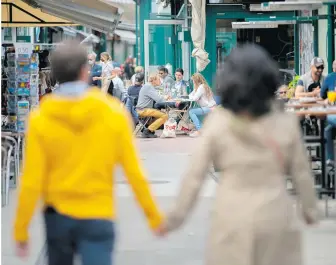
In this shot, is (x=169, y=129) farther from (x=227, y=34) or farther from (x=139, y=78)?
(x=227, y=34)

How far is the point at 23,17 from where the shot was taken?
65.3 ft

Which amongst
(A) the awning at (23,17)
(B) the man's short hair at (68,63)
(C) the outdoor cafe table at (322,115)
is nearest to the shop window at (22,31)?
(A) the awning at (23,17)

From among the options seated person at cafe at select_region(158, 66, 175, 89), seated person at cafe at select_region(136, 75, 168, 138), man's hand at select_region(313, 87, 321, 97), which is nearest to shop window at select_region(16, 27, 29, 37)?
seated person at cafe at select_region(158, 66, 175, 89)

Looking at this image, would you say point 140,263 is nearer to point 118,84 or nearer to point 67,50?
point 67,50

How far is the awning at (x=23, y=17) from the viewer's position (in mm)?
18750

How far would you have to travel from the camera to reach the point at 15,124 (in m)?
14.6

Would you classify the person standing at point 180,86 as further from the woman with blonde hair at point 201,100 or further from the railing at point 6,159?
the railing at point 6,159

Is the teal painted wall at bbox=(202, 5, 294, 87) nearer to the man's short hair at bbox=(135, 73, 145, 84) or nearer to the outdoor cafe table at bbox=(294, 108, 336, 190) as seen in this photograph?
the man's short hair at bbox=(135, 73, 145, 84)

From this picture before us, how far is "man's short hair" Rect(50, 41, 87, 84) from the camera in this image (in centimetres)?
495

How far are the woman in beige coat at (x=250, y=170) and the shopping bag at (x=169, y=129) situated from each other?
52.6 ft

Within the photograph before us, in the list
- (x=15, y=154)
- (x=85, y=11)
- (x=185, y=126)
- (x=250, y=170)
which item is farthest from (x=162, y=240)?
(x=185, y=126)

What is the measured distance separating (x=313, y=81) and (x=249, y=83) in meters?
9.02

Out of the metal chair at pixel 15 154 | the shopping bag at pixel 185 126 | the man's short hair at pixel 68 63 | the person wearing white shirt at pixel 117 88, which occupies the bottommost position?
the shopping bag at pixel 185 126

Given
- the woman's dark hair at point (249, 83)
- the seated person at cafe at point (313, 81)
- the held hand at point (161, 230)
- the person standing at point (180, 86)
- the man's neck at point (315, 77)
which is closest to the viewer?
the woman's dark hair at point (249, 83)
